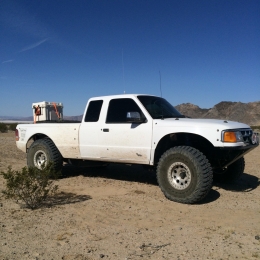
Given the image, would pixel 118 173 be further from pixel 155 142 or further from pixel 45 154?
pixel 155 142

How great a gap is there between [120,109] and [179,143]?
1.44 meters

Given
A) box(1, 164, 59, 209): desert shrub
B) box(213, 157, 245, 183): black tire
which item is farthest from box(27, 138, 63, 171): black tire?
box(213, 157, 245, 183): black tire

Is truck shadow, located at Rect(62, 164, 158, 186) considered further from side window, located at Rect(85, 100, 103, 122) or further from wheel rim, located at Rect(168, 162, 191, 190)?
side window, located at Rect(85, 100, 103, 122)

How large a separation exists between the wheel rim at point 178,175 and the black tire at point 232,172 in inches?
52.9

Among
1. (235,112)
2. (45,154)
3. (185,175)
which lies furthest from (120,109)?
(235,112)

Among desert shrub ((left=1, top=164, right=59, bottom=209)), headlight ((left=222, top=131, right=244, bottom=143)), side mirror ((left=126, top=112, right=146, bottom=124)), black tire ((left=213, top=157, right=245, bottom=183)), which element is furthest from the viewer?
black tire ((left=213, top=157, right=245, bottom=183))

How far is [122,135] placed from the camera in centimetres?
611

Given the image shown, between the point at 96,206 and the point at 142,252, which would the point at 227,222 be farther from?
the point at 96,206

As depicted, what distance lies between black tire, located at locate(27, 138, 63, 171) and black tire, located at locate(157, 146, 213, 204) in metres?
2.84

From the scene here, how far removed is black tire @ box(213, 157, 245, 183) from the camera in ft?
21.2

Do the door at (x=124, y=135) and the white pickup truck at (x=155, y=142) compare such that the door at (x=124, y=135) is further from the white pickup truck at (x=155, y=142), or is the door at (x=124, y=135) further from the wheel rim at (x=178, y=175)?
the wheel rim at (x=178, y=175)

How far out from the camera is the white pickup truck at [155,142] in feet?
16.8

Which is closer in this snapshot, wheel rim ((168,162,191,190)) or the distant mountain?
wheel rim ((168,162,191,190))

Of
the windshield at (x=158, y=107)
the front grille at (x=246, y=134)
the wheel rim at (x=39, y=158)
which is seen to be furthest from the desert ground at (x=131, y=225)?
the windshield at (x=158, y=107)
